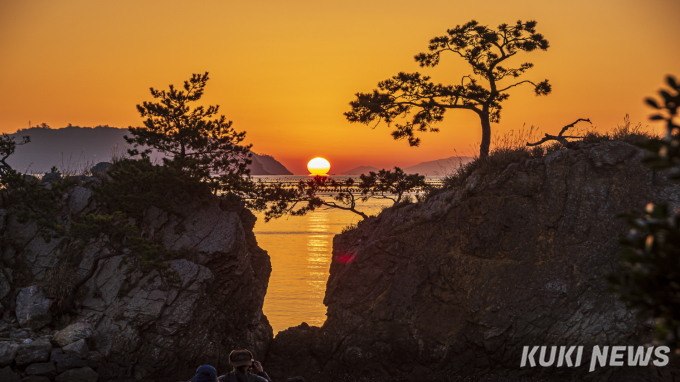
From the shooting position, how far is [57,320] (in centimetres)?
1775

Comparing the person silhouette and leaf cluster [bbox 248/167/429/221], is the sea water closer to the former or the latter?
leaf cluster [bbox 248/167/429/221]

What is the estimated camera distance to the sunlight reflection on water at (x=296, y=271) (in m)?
26.6

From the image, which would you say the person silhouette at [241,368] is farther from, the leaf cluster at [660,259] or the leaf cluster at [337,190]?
the leaf cluster at [337,190]

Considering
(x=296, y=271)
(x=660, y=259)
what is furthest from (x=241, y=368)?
(x=296, y=271)

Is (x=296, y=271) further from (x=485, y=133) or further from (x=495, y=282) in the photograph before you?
(x=495, y=282)

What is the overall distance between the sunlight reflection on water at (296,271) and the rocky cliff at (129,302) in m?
4.47

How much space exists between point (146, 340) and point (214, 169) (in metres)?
7.44

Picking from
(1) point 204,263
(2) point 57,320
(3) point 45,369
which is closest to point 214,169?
(1) point 204,263

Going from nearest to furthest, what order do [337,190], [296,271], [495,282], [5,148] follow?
[495,282], [5,148], [337,190], [296,271]

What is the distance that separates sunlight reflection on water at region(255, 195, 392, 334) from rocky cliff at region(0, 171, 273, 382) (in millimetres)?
4475

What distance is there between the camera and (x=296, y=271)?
35.2 m

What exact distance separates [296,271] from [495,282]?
18302mm

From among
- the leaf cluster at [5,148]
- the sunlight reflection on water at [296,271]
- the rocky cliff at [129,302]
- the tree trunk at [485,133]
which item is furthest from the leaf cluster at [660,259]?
the leaf cluster at [5,148]

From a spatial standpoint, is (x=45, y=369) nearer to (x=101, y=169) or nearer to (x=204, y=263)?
(x=204, y=263)
